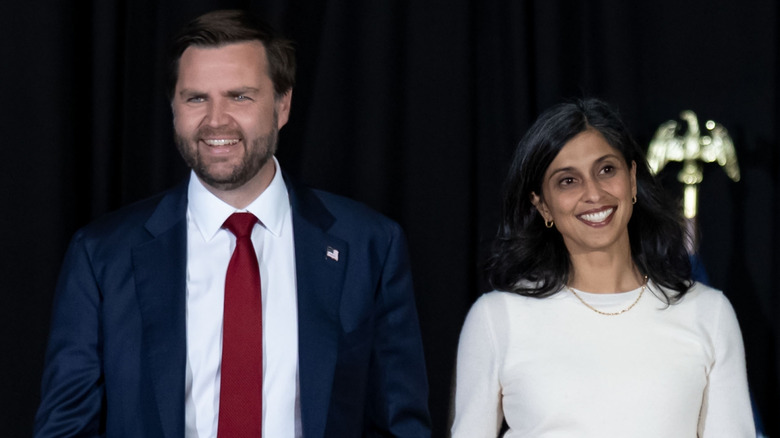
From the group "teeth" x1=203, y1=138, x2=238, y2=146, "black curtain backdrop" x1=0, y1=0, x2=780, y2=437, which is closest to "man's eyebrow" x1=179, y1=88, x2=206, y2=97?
"teeth" x1=203, y1=138, x2=238, y2=146

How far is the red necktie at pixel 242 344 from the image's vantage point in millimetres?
2084

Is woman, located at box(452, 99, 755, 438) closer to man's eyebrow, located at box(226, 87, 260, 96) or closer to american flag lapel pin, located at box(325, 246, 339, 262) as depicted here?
american flag lapel pin, located at box(325, 246, 339, 262)

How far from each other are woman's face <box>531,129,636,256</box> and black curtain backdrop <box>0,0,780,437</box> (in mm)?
580

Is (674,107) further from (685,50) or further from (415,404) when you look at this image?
(415,404)

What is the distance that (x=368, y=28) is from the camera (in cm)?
297

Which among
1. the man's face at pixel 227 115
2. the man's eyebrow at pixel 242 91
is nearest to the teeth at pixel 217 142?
the man's face at pixel 227 115

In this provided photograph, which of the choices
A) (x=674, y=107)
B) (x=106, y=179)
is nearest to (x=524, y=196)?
(x=674, y=107)

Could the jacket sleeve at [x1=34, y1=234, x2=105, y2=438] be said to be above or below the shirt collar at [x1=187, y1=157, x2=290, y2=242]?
below

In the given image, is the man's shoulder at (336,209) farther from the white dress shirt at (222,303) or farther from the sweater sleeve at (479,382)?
the sweater sleeve at (479,382)

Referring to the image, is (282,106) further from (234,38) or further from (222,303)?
(222,303)

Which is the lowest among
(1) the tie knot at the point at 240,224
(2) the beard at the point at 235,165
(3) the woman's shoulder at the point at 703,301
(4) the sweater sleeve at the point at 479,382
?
(4) the sweater sleeve at the point at 479,382

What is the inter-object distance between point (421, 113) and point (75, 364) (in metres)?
1.22

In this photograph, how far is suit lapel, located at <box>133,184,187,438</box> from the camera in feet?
6.86

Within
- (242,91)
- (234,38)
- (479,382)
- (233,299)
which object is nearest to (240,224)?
(233,299)
